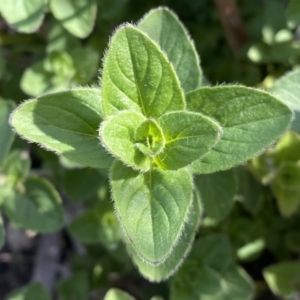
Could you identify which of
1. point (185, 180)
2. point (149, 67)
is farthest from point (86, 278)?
point (149, 67)

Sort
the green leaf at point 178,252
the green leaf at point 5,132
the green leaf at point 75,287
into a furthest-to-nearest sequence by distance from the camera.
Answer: the green leaf at point 75,287, the green leaf at point 5,132, the green leaf at point 178,252

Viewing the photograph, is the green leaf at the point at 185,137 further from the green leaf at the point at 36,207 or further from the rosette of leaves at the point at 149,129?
the green leaf at the point at 36,207

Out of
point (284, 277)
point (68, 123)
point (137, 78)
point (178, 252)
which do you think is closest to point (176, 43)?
point (137, 78)

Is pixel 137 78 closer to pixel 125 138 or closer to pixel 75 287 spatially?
Answer: pixel 125 138

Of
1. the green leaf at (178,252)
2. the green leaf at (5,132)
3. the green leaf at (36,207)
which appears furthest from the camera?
the green leaf at (36,207)

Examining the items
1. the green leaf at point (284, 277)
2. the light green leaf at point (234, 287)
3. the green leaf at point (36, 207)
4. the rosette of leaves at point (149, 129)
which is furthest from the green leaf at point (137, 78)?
the green leaf at point (284, 277)

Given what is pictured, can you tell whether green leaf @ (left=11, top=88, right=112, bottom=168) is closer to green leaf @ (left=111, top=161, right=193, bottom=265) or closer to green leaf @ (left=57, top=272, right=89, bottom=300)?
green leaf @ (left=111, top=161, right=193, bottom=265)
